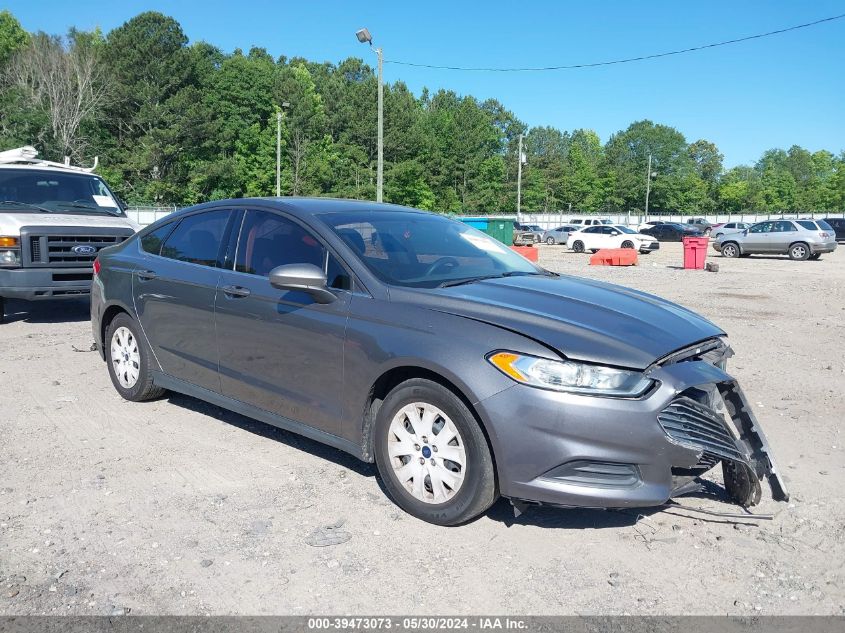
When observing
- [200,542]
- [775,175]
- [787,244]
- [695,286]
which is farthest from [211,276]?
[775,175]

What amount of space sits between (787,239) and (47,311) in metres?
27.2

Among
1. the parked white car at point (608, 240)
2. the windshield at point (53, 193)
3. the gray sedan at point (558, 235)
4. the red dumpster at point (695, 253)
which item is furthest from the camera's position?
the gray sedan at point (558, 235)

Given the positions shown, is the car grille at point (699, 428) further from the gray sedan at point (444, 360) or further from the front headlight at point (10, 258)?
the front headlight at point (10, 258)

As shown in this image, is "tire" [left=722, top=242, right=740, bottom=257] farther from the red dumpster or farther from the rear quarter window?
the rear quarter window

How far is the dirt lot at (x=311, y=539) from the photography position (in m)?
3.10

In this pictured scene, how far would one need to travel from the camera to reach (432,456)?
3.70m

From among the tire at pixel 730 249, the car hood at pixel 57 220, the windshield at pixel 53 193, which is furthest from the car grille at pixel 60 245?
the tire at pixel 730 249

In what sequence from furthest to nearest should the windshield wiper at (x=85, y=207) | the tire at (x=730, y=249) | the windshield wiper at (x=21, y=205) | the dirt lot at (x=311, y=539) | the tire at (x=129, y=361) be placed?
the tire at (x=730, y=249) < the windshield wiper at (x=85, y=207) < the windshield wiper at (x=21, y=205) < the tire at (x=129, y=361) < the dirt lot at (x=311, y=539)

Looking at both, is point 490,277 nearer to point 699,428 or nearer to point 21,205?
point 699,428

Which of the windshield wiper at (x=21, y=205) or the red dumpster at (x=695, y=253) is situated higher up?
the windshield wiper at (x=21, y=205)

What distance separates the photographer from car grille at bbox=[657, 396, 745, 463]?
11.1ft

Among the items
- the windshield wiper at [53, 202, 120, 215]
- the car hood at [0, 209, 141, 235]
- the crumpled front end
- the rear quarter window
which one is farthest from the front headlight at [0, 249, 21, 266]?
the crumpled front end

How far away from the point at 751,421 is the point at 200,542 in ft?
9.46

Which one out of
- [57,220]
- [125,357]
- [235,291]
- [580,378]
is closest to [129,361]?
[125,357]
